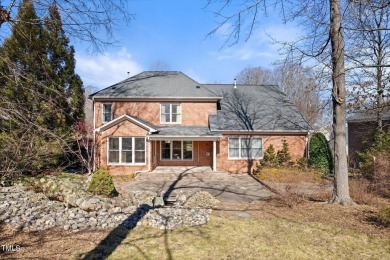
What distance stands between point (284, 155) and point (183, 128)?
24.1 feet

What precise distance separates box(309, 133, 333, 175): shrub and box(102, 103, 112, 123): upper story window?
14.6 meters

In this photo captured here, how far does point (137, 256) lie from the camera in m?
5.19

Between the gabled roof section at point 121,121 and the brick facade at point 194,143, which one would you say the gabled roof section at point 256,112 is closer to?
the brick facade at point 194,143

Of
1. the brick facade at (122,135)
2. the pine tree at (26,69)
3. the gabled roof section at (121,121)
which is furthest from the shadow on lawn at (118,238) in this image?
the gabled roof section at (121,121)

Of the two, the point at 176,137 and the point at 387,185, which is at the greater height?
the point at 176,137

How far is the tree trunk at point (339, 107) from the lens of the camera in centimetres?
879

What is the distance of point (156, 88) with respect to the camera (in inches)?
768

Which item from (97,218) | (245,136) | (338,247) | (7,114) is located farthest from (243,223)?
(245,136)

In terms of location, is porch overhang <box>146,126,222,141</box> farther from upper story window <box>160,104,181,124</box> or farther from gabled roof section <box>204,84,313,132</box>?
upper story window <box>160,104,181,124</box>

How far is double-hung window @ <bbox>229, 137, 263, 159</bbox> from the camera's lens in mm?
17984

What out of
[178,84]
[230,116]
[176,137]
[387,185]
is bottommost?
[387,185]

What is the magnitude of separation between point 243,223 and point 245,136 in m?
11.2

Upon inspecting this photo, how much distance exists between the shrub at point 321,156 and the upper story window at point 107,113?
14621 mm

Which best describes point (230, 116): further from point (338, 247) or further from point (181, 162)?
point (338, 247)
